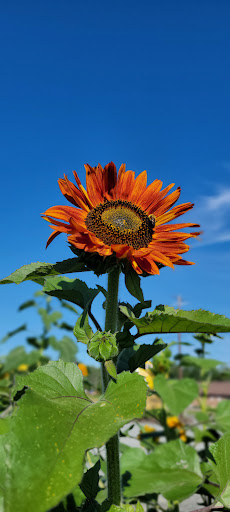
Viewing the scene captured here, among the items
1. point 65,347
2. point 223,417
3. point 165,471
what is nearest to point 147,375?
point 165,471

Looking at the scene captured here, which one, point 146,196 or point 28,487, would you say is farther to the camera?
point 146,196

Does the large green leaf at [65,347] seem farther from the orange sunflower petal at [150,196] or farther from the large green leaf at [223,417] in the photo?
the orange sunflower petal at [150,196]

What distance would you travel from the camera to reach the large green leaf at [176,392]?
7.77 feet

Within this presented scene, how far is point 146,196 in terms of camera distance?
116 cm

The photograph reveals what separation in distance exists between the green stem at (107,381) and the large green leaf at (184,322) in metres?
0.08

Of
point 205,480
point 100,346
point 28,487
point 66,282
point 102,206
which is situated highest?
Result: point 102,206

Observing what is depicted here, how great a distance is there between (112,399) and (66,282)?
1.22 ft

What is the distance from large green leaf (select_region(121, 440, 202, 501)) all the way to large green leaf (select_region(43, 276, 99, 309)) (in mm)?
669

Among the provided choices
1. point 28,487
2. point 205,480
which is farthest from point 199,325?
point 205,480

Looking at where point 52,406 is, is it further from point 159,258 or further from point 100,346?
point 159,258

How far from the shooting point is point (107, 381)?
0.95m

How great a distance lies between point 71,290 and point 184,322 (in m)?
0.26

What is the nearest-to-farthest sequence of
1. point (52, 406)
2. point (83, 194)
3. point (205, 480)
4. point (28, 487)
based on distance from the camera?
point (28, 487) < point (52, 406) < point (83, 194) < point (205, 480)

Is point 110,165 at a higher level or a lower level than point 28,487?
higher
